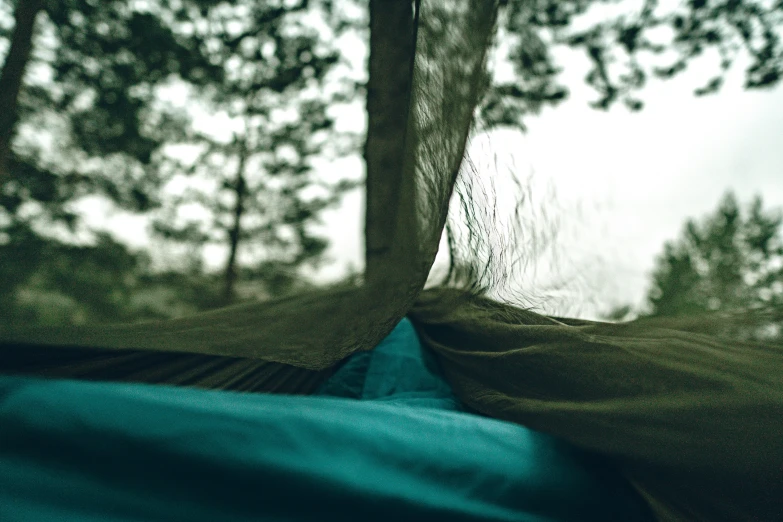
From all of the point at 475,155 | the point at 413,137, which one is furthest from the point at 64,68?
the point at 475,155

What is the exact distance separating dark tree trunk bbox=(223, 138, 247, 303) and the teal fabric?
0.59 metres

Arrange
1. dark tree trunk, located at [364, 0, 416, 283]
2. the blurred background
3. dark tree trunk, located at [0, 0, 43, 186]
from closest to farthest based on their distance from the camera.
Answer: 1. the blurred background
2. dark tree trunk, located at [0, 0, 43, 186]
3. dark tree trunk, located at [364, 0, 416, 283]

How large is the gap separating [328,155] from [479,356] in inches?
29.4

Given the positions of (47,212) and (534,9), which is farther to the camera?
(47,212)

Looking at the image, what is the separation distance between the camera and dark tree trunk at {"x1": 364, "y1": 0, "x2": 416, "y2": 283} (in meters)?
1.05

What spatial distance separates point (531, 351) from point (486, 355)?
121 millimetres

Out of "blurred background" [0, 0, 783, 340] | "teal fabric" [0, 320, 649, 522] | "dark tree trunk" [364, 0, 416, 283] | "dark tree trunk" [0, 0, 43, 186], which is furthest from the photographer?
"dark tree trunk" [364, 0, 416, 283]

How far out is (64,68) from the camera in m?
0.92

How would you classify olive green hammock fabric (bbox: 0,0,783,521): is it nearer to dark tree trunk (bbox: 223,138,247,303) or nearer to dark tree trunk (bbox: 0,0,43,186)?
dark tree trunk (bbox: 223,138,247,303)

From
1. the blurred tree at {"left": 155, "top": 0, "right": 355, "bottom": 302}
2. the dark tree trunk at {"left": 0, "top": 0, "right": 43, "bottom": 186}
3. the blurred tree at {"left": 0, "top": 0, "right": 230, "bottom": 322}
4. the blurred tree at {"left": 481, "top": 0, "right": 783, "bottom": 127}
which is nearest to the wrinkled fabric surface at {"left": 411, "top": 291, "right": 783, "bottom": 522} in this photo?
the blurred tree at {"left": 481, "top": 0, "right": 783, "bottom": 127}

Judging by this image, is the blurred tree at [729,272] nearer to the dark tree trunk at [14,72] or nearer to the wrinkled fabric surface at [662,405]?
the wrinkled fabric surface at [662,405]

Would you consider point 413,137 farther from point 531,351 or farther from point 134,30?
point 134,30

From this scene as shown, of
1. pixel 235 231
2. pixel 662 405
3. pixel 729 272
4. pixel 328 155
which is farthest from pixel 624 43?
pixel 235 231

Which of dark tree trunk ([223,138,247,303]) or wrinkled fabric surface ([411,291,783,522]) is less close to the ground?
dark tree trunk ([223,138,247,303])
